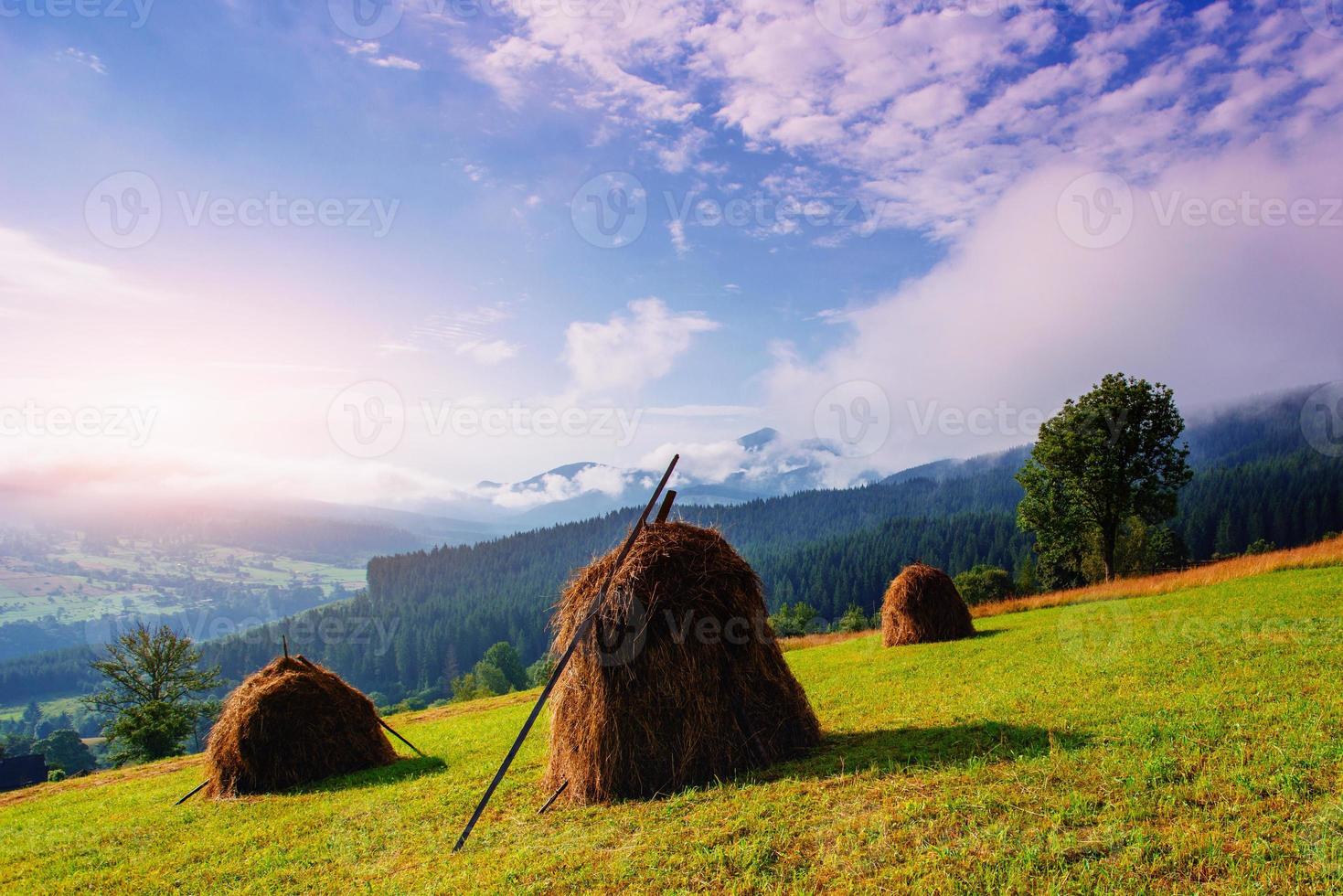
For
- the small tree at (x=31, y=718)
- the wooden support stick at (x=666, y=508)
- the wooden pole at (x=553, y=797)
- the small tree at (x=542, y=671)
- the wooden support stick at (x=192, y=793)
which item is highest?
the wooden support stick at (x=666, y=508)

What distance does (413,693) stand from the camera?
137750 mm

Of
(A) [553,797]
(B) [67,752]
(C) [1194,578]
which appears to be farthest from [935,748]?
(B) [67,752]

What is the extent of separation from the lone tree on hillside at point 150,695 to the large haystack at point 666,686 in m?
48.0

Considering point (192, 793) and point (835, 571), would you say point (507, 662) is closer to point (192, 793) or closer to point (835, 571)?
point (835, 571)

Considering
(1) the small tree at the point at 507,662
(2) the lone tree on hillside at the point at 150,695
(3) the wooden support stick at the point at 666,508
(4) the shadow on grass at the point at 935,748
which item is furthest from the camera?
(1) the small tree at the point at 507,662

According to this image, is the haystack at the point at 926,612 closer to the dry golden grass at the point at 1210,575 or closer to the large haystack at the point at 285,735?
the dry golden grass at the point at 1210,575

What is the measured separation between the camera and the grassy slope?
5.39 meters

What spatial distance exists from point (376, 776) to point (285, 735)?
2.22 metres

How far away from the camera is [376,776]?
13898 mm

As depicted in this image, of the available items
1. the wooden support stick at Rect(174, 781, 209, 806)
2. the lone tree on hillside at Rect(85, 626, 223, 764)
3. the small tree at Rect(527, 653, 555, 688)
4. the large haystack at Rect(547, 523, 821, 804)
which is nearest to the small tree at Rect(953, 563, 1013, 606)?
the small tree at Rect(527, 653, 555, 688)

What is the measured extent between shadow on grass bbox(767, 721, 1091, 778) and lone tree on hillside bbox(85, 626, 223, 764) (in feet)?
165

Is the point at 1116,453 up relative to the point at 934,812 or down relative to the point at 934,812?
up

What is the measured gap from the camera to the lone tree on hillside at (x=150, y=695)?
139ft

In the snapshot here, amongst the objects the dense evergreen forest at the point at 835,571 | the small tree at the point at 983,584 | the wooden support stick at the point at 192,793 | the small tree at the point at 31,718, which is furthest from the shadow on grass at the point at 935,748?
the small tree at the point at 31,718
